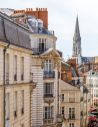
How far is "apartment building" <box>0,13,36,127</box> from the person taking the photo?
2173 cm

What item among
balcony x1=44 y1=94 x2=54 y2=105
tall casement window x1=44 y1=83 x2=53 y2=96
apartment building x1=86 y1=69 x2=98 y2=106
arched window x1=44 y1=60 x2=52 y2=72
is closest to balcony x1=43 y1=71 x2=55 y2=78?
arched window x1=44 y1=60 x2=52 y2=72

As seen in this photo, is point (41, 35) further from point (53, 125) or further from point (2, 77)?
point (2, 77)

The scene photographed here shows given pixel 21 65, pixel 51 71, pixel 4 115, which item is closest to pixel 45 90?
pixel 51 71

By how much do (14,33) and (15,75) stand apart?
3265 millimetres

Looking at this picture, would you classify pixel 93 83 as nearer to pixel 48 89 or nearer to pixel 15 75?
pixel 48 89

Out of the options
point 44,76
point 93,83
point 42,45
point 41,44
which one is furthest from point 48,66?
point 93,83

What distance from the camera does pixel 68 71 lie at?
60.6 metres

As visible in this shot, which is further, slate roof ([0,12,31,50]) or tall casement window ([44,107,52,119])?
tall casement window ([44,107,52,119])

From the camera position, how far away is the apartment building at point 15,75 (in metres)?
21.7

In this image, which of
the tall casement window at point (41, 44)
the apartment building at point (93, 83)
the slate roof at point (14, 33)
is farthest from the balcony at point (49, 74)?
the apartment building at point (93, 83)

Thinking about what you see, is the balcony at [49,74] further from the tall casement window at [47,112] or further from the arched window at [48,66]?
the tall casement window at [47,112]

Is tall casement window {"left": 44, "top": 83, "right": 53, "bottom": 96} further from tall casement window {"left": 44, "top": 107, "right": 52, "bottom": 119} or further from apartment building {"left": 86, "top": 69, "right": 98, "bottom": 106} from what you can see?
apartment building {"left": 86, "top": 69, "right": 98, "bottom": 106}

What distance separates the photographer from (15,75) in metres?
24.5

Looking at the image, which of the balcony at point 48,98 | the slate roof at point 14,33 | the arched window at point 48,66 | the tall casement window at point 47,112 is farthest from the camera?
the tall casement window at point 47,112
